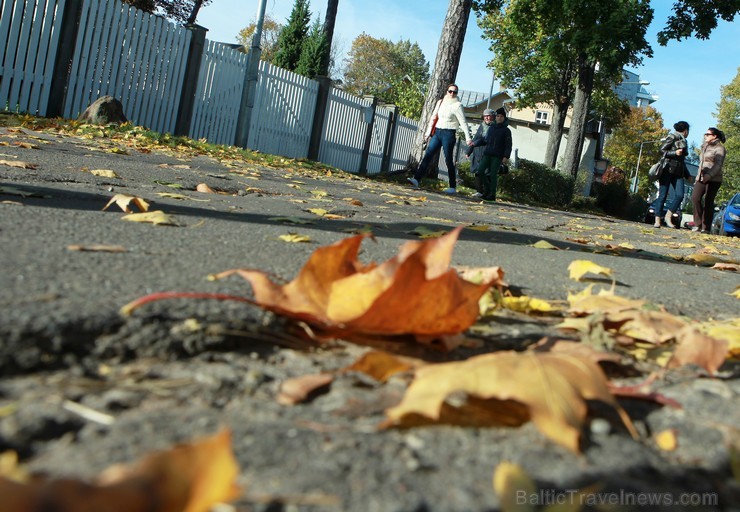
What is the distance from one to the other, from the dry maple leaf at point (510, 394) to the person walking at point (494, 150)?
12381mm

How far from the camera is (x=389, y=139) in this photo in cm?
2150

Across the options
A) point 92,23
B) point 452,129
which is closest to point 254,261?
point 452,129

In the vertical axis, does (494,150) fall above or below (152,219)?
above

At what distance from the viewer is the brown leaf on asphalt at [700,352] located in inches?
55.8

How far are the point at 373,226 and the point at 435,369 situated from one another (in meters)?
3.27

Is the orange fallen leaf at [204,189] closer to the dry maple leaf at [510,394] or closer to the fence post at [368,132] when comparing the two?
the dry maple leaf at [510,394]

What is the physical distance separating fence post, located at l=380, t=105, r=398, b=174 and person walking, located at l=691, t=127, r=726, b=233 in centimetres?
1057

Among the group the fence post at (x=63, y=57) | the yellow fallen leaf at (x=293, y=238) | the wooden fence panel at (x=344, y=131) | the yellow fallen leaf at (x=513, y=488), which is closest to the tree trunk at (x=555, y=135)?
the wooden fence panel at (x=344, y=131)

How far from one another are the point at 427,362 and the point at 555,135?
105ft

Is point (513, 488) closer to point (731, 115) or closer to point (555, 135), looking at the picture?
point (555, 135)

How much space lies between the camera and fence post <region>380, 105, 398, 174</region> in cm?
2128

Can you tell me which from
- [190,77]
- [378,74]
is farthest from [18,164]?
[378,74]

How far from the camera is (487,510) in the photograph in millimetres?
798

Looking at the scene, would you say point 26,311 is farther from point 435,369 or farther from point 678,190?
point 678,190
